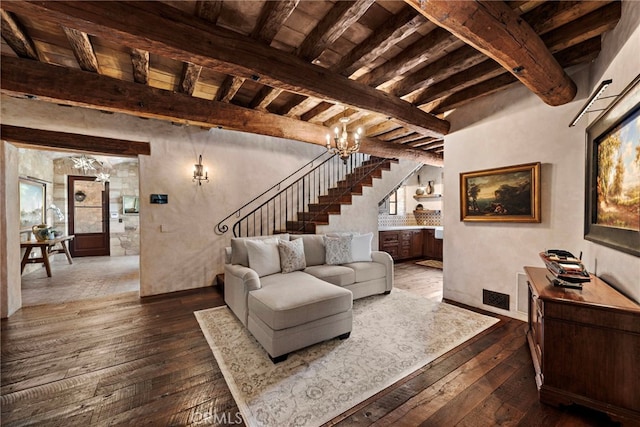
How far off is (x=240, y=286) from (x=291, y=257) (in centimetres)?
79

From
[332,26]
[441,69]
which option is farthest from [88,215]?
[441,69]

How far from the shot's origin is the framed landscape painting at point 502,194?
2.90 meters

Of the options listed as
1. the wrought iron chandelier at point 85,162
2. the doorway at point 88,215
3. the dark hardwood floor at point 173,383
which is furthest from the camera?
the doorway at point 88,215

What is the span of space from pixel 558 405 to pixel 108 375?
3401 mm

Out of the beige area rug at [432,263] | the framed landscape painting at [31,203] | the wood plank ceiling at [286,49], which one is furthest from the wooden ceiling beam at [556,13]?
the framed landscape painting at [31,203]

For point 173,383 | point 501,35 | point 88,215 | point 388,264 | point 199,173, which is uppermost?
point 501,35

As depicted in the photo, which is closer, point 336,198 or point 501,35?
point 501,35

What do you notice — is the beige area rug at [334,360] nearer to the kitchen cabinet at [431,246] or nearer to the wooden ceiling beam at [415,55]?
the wooden ceiling beam at [415,55]

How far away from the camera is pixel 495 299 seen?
3.26 m

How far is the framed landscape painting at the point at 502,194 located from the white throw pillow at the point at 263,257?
2674 millimetres

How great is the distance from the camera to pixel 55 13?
1.46 m

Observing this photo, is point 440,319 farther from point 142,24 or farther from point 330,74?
point 142,24

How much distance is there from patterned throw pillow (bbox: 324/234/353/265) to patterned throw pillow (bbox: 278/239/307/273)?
18.9 inches

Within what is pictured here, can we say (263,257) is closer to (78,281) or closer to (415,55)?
(415,55)
